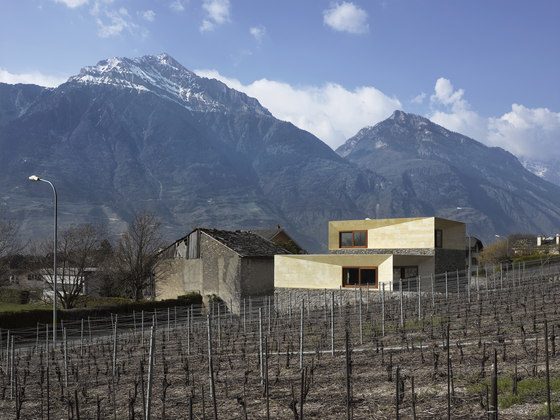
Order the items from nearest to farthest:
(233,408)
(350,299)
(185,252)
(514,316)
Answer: (233,408) < (514,316) < (350,299) < (185,252)

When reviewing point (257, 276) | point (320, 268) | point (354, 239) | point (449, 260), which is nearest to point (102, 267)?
point (257, 276)

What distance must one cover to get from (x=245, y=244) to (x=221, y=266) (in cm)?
303

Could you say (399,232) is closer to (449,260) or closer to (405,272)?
(405,272)

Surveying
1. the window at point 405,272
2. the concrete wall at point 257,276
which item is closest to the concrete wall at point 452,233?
the window at point 405,272

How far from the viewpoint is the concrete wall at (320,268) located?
35.3 m

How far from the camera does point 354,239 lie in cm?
4000

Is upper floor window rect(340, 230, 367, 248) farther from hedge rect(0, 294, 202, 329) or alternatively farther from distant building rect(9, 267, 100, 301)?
distant building rect(9, 267, 100, 301)

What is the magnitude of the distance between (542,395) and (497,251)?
93060mm

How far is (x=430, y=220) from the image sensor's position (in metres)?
36.6

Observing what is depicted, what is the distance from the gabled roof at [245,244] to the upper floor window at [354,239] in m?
7.05

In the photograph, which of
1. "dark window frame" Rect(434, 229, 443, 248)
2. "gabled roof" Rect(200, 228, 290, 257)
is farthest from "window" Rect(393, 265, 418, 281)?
"gabled roof" Rect(200, 228, 290, 257)

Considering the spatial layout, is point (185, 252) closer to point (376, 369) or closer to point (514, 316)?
point (514, 316)

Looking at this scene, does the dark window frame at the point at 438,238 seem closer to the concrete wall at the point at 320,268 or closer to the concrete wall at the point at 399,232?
the concrete wall at the point at 399,232

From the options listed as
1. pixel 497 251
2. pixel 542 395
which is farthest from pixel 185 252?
pixel 497 251
